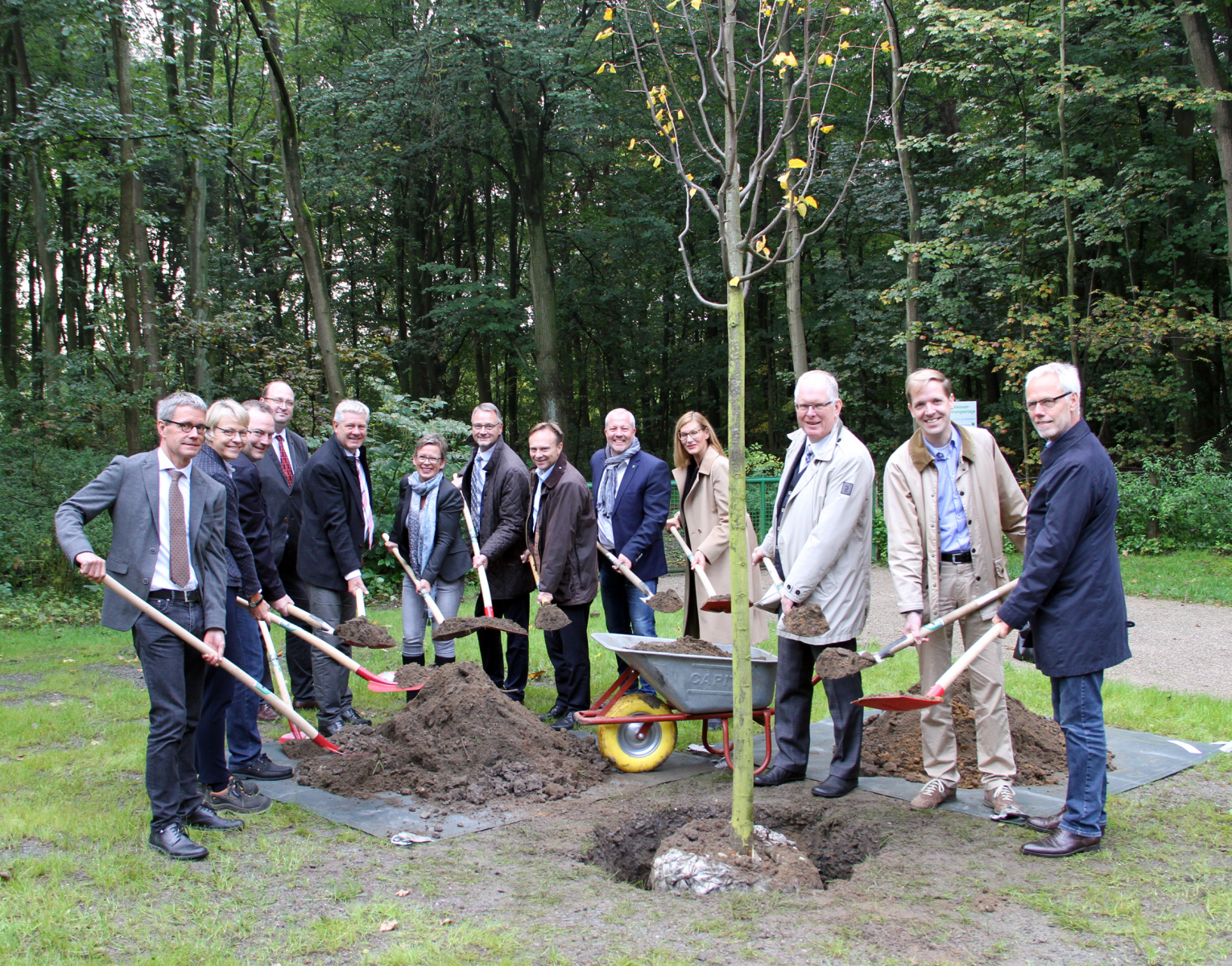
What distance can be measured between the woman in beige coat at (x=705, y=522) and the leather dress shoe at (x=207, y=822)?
253 centimetres

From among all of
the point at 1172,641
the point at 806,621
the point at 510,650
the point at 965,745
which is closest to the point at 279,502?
the point at 510,650

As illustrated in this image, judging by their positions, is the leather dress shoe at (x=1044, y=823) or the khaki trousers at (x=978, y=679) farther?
the khaki trousers at (x=978, y=679)

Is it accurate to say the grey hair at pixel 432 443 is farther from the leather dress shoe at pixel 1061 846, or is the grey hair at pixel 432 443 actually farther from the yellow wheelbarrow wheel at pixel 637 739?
the leather dress shoe at pixel 1061 846

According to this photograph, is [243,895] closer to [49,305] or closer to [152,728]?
[152,728]

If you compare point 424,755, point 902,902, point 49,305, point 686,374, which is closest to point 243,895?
→ point 424,755

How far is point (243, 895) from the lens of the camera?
3.22m

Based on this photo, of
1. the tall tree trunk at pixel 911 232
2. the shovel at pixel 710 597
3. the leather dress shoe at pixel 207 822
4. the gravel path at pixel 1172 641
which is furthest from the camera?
the tall tree trunk at pixel 911 232

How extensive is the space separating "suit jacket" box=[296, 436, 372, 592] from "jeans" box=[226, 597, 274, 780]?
710 millimetres

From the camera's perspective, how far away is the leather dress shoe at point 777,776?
4.40m

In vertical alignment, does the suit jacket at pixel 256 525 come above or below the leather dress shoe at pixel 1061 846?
above

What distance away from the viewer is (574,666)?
553 cm

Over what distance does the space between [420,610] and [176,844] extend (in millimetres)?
2291

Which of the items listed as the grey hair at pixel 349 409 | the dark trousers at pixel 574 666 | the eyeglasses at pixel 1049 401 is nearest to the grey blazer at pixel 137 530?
the grey hair at pixel 349 409

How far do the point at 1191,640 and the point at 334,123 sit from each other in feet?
54.6
